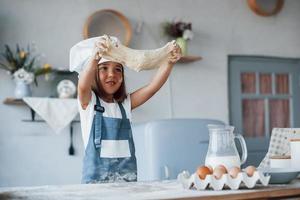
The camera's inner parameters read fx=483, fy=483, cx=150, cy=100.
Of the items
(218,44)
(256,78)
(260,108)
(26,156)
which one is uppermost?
(218,44)

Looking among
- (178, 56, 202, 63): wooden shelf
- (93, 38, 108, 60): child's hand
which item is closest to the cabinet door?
(178, 56, 202, 63): wooden shelf

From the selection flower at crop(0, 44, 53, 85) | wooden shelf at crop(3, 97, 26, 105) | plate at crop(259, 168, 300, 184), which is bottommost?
plate at crop(259, 168, 300, 184)

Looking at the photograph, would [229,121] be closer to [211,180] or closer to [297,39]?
[297,39]

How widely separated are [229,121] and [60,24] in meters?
1.84

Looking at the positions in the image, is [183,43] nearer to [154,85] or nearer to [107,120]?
[154,85]

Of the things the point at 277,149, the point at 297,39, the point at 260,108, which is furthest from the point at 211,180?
the point at 297,39

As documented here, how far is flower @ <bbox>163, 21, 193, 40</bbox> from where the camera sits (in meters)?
4.27

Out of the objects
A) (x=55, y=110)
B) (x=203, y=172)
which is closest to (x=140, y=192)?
(x=203, y=172)

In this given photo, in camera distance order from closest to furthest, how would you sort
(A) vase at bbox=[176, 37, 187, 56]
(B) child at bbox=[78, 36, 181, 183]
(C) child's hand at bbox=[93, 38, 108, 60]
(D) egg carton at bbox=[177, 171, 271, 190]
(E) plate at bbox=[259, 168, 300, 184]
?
(D) egg carton at bbox=[177, 171, 271, 190], (E) plate at bbox=[259, 168, 300, 184], (C) child's hand at bbox=[93, 38, 108, 60], (B) child at bbox=[78, 36, 181, 183], (A) vase at bbox=[176, 37, 187, 56]

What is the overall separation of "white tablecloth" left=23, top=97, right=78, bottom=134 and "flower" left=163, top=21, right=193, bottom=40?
1098 millimetres

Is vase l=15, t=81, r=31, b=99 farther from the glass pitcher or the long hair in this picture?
the glass pitcher

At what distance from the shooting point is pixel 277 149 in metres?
2.52

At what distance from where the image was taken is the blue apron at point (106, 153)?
2.04m

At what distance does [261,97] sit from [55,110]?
2.17 metres
